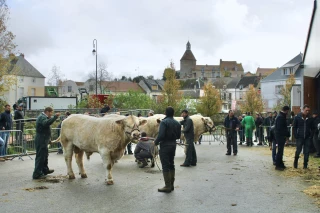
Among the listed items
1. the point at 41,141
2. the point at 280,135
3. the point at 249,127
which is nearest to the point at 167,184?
the point at 41,141

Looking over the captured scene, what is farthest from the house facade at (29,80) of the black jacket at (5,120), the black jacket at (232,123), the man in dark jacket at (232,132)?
the man in dark jacket at (232,132)

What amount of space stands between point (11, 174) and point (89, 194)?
4162mm

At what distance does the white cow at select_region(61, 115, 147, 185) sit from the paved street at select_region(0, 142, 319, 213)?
0.70 m

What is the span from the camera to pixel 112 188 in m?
9.82

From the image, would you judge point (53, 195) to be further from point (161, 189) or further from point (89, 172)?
point (89, 172)

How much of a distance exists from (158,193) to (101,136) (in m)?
2.40

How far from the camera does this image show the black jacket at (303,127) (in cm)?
1294

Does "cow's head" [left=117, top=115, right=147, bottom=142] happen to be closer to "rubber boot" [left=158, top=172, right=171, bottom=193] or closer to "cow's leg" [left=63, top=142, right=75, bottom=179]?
"rubber boot" [left=158, top=172, right=171, bottom=193]

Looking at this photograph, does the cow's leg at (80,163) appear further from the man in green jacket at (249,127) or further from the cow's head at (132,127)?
the man in green jacket at (249,127)

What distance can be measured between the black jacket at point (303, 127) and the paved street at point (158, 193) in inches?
58.5

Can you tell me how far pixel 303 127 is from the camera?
13.0 metres

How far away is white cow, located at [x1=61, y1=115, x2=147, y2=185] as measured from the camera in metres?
10.5

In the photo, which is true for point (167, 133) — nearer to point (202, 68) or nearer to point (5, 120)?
point (5, 120)

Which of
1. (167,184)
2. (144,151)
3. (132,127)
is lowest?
(167,184)
